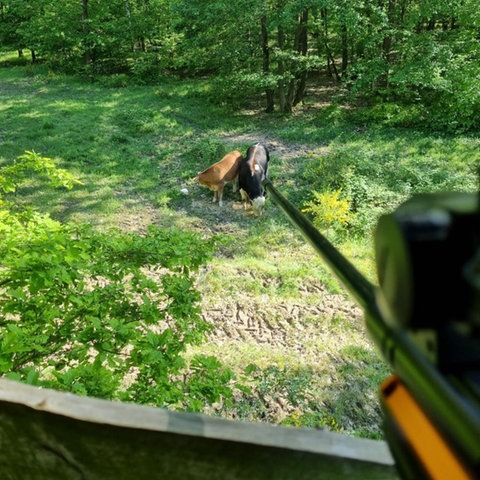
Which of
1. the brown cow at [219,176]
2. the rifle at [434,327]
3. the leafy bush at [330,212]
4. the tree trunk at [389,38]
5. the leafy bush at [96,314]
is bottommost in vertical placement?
the leafy bush at [330,212]

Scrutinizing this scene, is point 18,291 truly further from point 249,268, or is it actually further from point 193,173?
point 193,173

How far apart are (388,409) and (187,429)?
466mm

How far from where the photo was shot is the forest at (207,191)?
3.04 m

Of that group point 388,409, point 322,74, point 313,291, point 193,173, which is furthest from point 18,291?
point 322,74

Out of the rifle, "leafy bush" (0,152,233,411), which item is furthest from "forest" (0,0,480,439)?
the rifle

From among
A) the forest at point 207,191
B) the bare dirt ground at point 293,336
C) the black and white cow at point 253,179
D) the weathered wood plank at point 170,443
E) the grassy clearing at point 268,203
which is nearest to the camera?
the weathered wood plank at point 170,443

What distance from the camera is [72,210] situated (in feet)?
31.9

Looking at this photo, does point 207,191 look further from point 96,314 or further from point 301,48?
point 301,48

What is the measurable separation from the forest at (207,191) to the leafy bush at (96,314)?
0.02m

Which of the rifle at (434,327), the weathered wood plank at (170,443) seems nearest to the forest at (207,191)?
the weathered wood plank at (170,443)

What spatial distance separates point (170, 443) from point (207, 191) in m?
9.95

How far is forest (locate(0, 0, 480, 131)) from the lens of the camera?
13195 mm

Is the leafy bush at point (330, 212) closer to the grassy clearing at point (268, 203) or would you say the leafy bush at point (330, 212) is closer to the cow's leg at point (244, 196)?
the grassy clearing at point (268, 203)

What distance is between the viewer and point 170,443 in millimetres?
964
